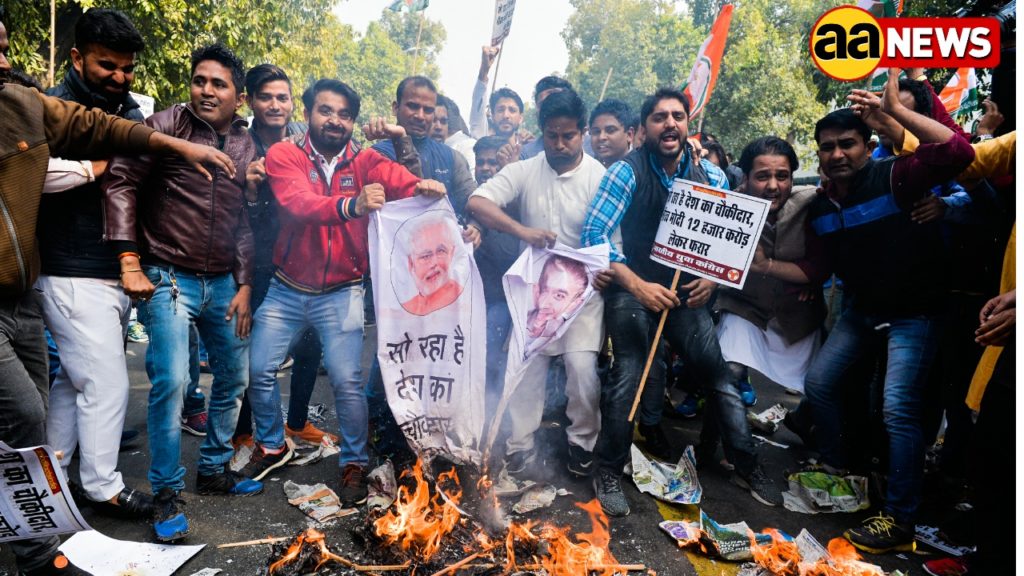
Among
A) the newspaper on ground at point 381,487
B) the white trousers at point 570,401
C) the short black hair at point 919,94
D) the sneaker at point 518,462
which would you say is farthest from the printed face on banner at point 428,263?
the short black hair at point 919,94

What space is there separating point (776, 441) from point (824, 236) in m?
1.81

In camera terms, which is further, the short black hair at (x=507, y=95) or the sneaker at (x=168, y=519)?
the short black hair at (x=507, y=95)

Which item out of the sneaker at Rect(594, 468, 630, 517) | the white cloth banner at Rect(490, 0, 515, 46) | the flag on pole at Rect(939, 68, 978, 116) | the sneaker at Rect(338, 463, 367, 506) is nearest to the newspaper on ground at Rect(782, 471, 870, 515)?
the sneaker at Rect(594, 468, 630, 517)

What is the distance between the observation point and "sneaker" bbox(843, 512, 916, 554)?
10.9 ft

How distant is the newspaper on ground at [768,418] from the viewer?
5098 mm

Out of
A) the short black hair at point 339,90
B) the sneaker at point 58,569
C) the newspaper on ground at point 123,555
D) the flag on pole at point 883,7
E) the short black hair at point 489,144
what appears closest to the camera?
the sneaker at point 58,569

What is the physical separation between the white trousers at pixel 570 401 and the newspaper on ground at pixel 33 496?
2.34 metres

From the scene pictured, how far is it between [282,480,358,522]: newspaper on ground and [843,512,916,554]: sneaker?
2790 mm

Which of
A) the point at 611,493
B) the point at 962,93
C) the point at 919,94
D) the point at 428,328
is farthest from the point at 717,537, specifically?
the point at 962,93

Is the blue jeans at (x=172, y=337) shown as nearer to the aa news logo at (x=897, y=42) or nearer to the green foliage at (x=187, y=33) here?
the aa news logo at (x=897, y=42)

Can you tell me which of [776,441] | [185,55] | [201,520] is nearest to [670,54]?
[185,55]

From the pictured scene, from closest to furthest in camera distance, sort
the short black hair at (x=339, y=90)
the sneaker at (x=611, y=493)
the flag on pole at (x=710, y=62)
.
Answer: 1. the sneaker at (x=611, y=493)
2. the short black hair at (x=339, y=90)
3. the flag on pole at (x=710, y=62)

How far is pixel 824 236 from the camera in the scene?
407 centimetres

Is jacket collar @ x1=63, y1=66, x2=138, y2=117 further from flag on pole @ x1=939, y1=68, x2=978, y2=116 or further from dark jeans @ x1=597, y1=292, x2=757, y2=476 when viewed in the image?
flag on pole @ x1=939, y1=68, x2=978, y2=116
